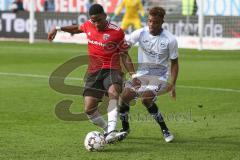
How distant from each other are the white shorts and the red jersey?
19.9 inches

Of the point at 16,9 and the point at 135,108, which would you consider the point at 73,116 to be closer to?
the point at 135,108

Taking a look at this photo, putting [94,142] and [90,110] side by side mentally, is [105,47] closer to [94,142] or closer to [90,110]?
[90,110]

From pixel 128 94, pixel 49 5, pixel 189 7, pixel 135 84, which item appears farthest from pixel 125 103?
pixel 49 5

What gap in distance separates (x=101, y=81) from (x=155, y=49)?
96 centimetres

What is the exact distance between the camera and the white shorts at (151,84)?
35.0ft

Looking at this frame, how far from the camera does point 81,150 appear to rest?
9.69 meters

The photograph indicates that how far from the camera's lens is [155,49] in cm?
1066

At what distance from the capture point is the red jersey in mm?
10289

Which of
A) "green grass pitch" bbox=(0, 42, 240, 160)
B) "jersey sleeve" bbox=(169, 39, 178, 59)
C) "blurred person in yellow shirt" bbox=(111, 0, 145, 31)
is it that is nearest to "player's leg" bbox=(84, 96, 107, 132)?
"green grass pitch" bbox=(0, 42, 240, 160)

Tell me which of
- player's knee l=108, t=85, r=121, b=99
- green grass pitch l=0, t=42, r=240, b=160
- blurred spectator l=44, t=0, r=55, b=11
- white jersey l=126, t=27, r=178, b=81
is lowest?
blurred spectator l=44, t=0, r=55, b=11

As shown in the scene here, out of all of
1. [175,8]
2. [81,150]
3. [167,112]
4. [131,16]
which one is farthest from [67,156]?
[175,8]

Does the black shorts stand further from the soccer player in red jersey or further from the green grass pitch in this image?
the green grass pitch

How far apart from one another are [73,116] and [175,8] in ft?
78.9

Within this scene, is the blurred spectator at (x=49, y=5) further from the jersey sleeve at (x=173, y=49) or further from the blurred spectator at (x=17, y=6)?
the jersey sleeve at (x=173, y=49)
